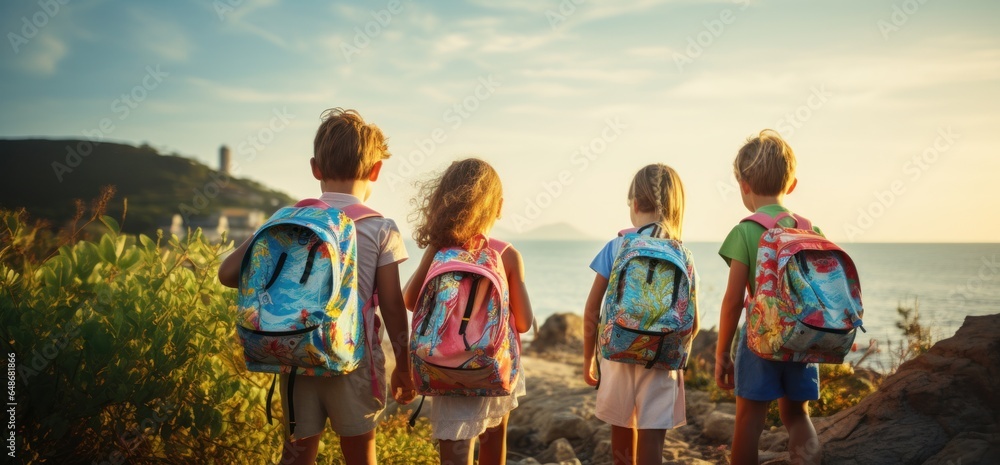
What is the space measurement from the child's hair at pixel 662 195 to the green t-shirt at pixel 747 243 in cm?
30

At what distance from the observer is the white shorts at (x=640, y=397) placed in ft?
11.8

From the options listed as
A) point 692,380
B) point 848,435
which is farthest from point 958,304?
point 848,435

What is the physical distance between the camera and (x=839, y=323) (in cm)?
328

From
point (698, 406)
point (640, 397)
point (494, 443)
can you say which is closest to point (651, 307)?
point (640, 397)

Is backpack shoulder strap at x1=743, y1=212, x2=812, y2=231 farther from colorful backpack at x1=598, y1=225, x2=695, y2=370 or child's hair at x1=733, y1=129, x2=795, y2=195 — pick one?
colorful backpack at x1=598, y1=225, x2=695, y2=370

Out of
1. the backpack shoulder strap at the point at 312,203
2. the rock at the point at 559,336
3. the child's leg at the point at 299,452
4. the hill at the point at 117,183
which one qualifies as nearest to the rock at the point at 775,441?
the child's leg at the point at 299,452

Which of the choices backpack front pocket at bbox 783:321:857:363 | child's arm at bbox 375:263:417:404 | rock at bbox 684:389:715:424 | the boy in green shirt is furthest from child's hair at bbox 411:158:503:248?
rock at bbox 684:389:715:424

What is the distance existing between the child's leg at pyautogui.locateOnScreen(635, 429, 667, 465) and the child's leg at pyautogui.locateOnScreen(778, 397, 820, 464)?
0.71 metres

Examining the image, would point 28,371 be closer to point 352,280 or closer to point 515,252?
point 352,280

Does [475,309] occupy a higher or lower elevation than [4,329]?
higher

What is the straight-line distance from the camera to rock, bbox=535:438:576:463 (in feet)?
17.6

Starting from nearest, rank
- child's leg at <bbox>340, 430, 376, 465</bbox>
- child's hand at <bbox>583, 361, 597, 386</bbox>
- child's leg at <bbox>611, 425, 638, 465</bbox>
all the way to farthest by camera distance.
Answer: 1. child's leg at <bbox>340, 430, 376, 465</bbox>
2. child's leg at <bbox>611, 425, 638, 465</bbox>
3. child's hand at <bbox>583, 361, 597, 386</bbox>

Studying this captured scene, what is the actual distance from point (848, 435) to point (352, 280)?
3.21 meters

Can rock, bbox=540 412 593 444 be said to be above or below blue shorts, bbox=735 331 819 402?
below
